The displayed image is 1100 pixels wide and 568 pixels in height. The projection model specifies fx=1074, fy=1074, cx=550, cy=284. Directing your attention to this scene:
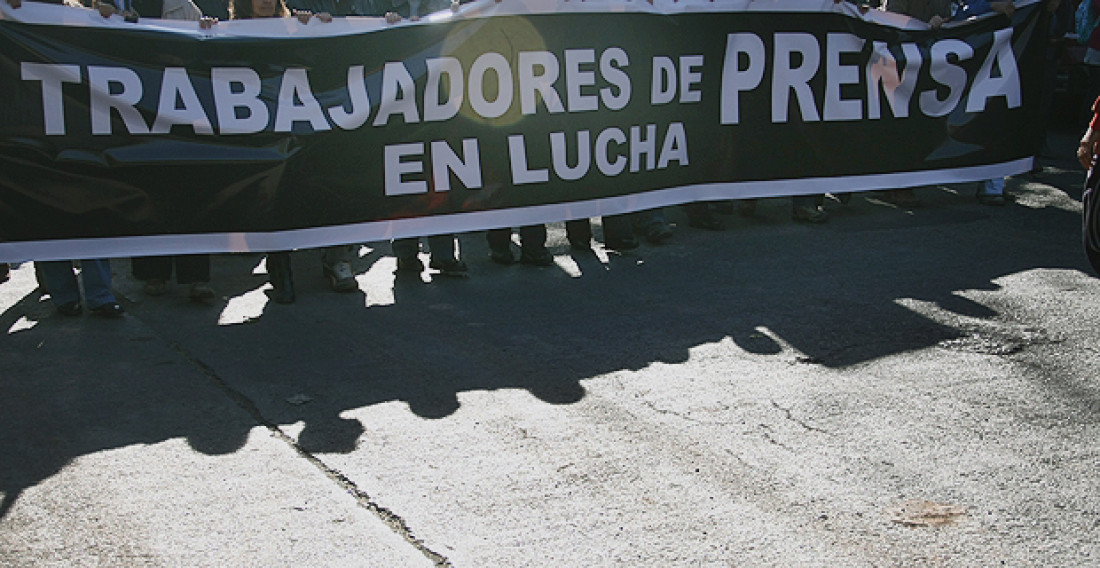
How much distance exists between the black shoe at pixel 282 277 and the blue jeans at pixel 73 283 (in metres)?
1.02

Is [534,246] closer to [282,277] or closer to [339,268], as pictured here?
[339,268]

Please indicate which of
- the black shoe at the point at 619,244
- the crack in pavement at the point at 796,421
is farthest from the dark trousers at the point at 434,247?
the crack in pavement at the point at 796,421

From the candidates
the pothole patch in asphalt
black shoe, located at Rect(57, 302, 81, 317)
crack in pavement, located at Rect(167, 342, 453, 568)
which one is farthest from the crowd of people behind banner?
the pothole patch in asphalt

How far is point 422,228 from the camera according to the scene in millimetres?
7465

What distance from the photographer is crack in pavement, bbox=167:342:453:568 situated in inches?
150

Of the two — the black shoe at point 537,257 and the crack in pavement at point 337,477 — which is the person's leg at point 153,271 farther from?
the black shoe at point 537,257

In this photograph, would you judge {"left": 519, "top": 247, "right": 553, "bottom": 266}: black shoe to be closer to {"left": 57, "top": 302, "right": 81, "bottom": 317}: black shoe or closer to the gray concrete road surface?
the gray concrete road surface

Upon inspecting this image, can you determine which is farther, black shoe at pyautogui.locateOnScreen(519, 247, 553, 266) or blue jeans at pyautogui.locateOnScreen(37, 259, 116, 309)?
black shoe at pyautogui.locateOnScreen(519, 247, 553, 266)

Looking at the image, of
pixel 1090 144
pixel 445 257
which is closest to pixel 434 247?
pixel 445 257

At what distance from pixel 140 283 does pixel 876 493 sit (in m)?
5.56

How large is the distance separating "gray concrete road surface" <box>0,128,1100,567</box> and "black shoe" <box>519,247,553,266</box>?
113 millimetres

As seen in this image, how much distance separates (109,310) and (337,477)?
10.3 feet

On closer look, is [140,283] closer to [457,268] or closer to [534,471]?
[457,268]

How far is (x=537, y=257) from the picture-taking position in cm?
808
